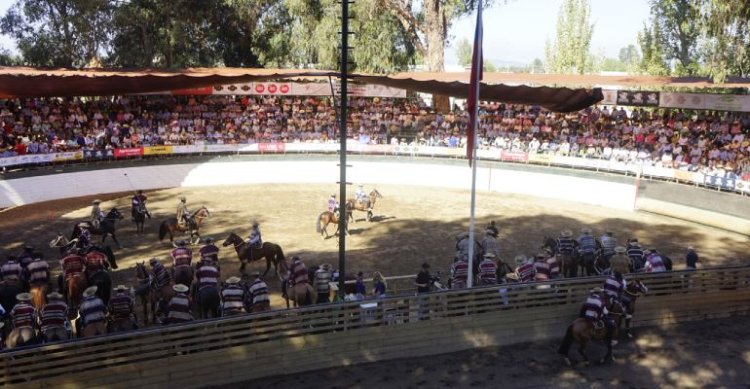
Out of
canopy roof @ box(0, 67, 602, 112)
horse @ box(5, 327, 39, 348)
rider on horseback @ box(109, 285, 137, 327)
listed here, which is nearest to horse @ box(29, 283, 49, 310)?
rider on horseback @ box(109, 285, 137, 327)

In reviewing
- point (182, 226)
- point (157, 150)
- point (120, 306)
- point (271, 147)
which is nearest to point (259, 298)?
point (120, 306)

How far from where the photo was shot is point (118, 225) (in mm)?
25062

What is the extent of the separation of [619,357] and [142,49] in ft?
147

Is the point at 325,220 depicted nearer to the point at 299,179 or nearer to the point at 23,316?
the point at 23,316

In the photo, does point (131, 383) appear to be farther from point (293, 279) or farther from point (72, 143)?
point (72, 143)

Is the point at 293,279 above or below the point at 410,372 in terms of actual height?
above

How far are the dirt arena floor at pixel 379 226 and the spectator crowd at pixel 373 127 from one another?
4.49 meters

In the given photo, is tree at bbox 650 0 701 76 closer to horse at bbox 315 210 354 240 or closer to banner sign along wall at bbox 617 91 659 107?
banner sign along wall at bbox 617 91 659 107

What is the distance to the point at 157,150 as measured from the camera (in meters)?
33.8

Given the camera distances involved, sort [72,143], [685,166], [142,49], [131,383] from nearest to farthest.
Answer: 1. [131,383]
2. [685,166]
3. [72,143]
4. [142,49]

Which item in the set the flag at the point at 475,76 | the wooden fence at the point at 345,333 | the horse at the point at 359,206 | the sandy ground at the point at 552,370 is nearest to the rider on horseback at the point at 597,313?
the sandy ground at the point at 552,370

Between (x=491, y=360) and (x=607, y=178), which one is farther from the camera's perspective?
(x=607, y=178)

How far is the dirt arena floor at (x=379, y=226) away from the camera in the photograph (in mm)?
21250

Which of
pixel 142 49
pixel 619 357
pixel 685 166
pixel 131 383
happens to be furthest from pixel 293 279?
pixel 142 49
